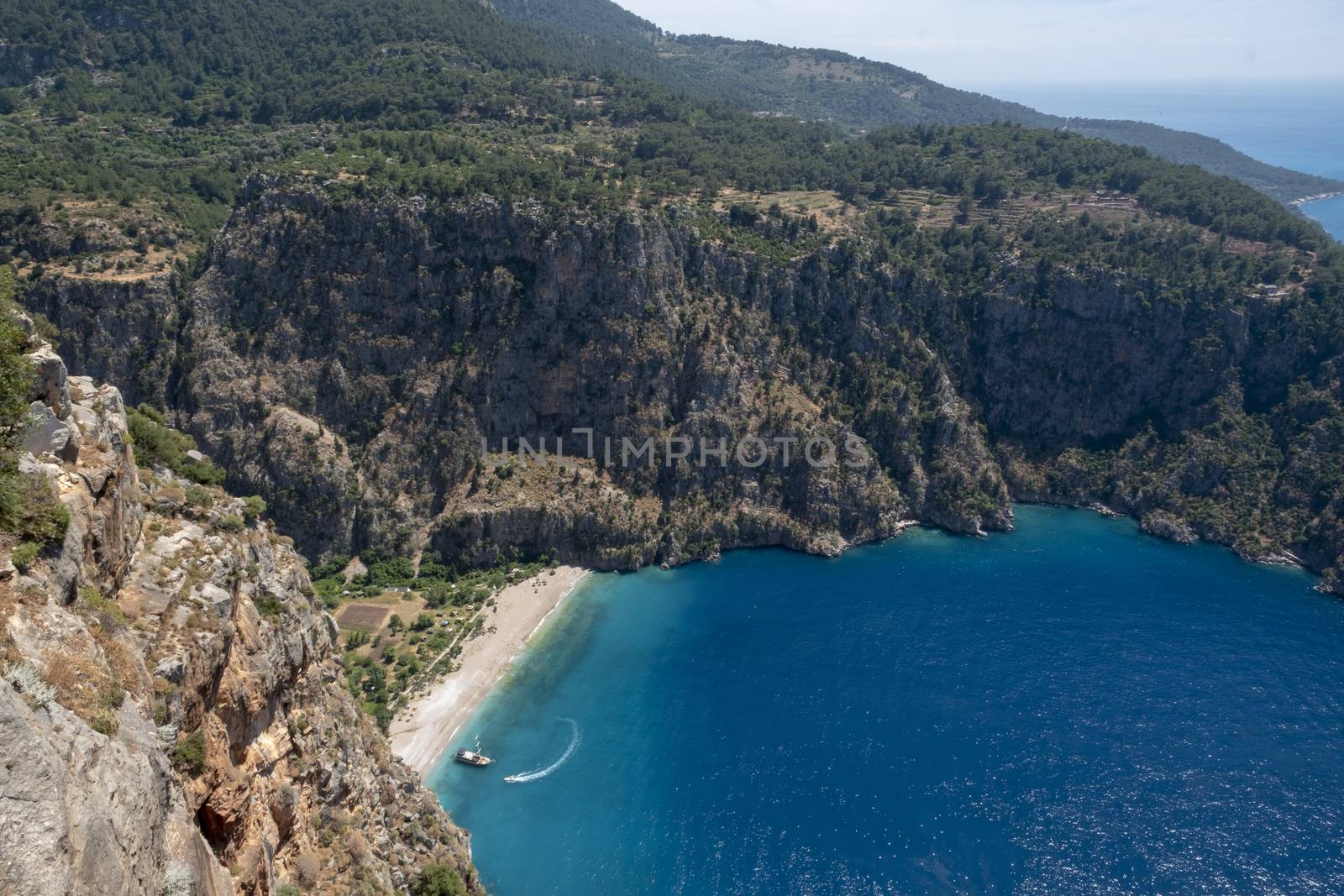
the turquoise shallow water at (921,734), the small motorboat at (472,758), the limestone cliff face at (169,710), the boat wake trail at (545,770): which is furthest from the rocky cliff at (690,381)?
the limestone cliff face at (169,710)

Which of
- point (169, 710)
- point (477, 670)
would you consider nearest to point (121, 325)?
point (477, 670)

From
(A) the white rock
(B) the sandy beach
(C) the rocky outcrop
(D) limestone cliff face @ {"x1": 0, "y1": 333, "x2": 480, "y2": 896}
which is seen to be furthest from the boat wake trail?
(C) the rocky outcrop

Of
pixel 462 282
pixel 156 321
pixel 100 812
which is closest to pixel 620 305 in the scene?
pixel 462 282

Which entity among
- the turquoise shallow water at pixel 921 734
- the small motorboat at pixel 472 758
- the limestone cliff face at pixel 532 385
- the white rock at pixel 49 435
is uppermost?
the white rock at pixel 49 435

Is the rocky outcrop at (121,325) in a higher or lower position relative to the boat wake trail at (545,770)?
higher

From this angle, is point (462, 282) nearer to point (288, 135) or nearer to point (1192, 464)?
point (288, 135)

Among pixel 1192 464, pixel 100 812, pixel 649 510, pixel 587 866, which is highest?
pixel 100 812

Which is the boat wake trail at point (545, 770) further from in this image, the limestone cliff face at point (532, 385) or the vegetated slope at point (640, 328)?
the limestone cliff face at point (532, 385)
